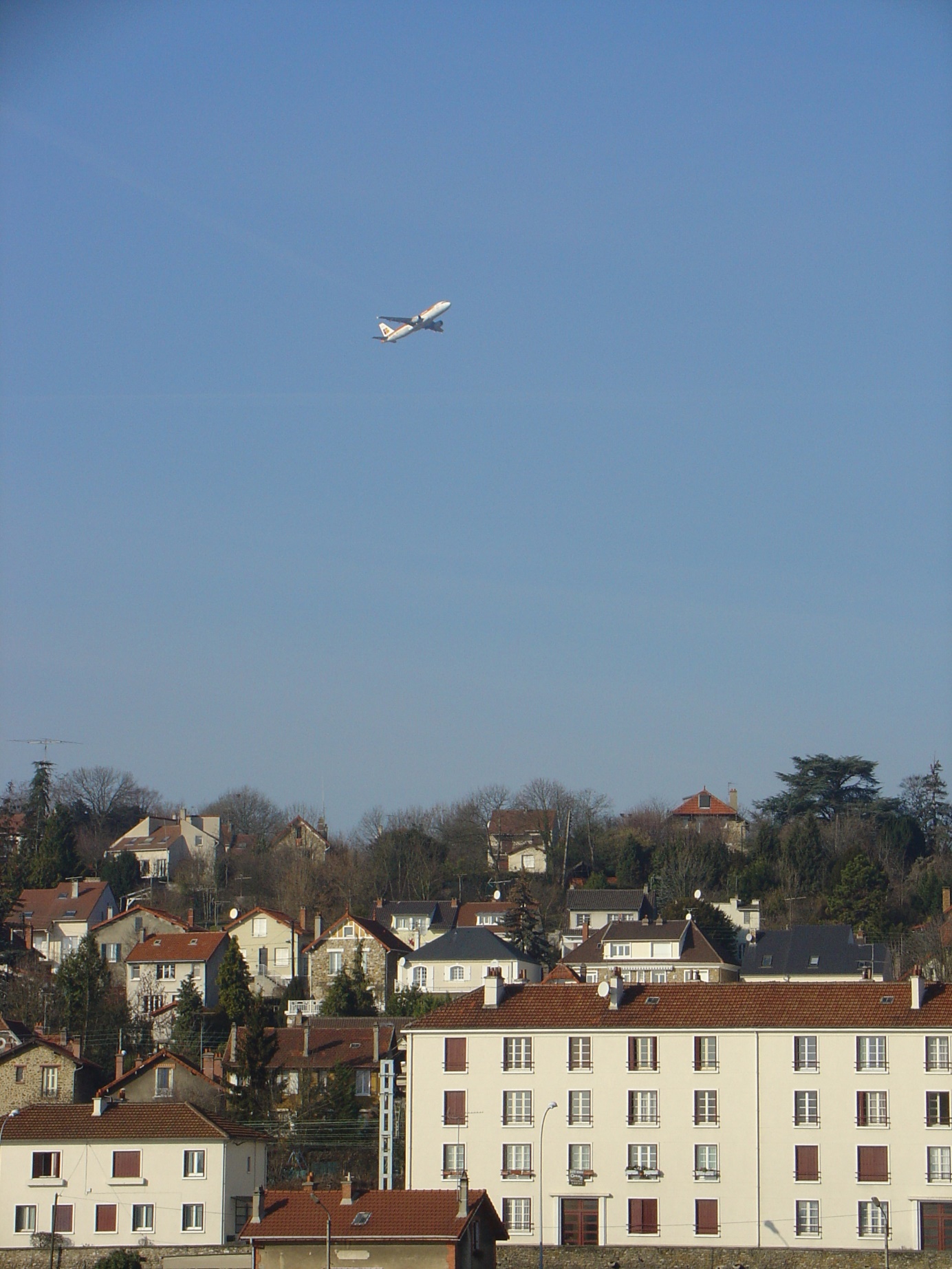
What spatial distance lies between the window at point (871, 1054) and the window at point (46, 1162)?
2510 centimetres

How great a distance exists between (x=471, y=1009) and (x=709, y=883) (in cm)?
5330

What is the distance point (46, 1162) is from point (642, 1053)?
19.0 meters

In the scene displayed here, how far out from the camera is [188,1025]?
8325cm

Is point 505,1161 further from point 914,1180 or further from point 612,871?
point 612,871

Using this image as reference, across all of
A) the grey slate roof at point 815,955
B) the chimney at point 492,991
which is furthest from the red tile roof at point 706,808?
the chimney at point 492,991

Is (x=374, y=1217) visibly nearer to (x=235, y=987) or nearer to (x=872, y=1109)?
(x=872, y=1109)

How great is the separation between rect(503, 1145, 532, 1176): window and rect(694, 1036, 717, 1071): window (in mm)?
5966

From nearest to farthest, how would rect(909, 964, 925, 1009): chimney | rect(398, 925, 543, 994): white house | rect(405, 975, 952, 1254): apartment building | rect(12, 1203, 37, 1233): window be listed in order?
1. rect(405, 975, 952, 1254): apartment building
2. rect(12, 1203, 37, 1233): window
3. rect(909, 964, 925, 1009): chimney
4. rect(398, 925, 543, 994): white house

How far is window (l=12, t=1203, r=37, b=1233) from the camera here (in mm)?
54969

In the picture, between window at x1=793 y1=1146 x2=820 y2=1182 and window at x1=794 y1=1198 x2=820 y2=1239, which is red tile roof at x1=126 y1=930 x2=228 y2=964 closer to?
window at x1=793 y1=1146 x2=820 y2=1182

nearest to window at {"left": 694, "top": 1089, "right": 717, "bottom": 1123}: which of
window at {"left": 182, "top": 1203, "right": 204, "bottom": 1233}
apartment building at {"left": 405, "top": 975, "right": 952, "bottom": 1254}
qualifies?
apartment building at {"left": 405, "top": 975, "right": 952, "bottom": 1254}

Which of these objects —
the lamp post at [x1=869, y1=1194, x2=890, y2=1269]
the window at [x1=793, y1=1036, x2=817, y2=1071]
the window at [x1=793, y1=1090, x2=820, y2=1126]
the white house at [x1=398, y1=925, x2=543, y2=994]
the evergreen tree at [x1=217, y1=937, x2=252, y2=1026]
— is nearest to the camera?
the lamp post at [x1=869, y1=1194, x2=890, y2=1269]

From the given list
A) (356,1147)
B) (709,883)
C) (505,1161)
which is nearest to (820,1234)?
(505,1161)

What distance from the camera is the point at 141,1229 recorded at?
5481 cm
